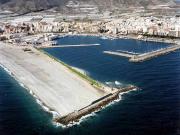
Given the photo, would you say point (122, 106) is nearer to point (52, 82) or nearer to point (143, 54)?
point (52, 82)

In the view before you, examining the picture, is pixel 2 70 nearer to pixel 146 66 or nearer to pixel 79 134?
pixel 146 66

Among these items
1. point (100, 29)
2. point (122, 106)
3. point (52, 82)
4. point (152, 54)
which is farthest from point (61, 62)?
point (100, 29)

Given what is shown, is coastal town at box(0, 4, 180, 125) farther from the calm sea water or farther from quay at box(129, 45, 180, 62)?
the calm sea water

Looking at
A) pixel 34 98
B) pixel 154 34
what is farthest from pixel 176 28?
pixel 34 98

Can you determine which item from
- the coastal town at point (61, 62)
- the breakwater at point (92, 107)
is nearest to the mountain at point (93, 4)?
the coastal town at point (61, 62)

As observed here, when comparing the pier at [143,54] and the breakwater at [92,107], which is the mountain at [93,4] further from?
the breakwater at [92,107]

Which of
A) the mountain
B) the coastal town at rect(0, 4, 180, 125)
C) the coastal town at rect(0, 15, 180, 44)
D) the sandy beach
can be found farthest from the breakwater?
the mountain
